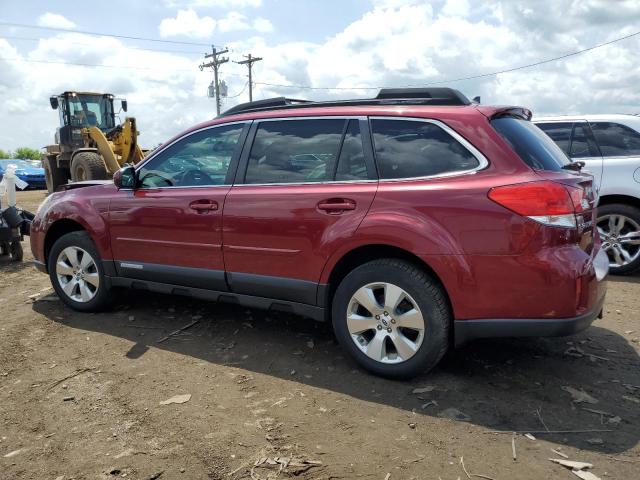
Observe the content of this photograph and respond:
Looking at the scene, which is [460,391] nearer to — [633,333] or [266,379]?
[266,379]

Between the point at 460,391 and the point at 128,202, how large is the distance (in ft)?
10.2

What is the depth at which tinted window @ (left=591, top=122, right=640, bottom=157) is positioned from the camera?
242 inches

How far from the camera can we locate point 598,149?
6320 millimetres

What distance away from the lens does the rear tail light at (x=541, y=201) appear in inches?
118

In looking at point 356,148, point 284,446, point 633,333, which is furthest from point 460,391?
point 633,333

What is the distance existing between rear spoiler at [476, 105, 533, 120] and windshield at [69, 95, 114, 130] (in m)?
15.5

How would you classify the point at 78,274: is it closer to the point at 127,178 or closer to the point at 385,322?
the point at 127,178

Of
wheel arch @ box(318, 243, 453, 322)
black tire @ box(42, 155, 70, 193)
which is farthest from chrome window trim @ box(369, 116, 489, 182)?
black tire @ box(42, 155, 70, 193)

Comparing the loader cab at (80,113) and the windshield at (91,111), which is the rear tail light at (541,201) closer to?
the loader cab at (80,113)

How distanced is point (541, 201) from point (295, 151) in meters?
1.73

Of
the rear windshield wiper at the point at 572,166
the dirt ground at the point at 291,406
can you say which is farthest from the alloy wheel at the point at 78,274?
the rear windshield wiper at the point at 572,166

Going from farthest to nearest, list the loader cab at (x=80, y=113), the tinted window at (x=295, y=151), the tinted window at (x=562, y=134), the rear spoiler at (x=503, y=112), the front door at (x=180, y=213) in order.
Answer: the loader cab at (x=80, y=113) < the tinted window at (x=562, y=134) < the front door at (x=180, y=213) < the tinted window at (x=295, y=151) < the rear spoiler at (x=503, y=112)

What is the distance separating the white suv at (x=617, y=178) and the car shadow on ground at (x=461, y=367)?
220 centimetres

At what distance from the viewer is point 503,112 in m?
3.47
